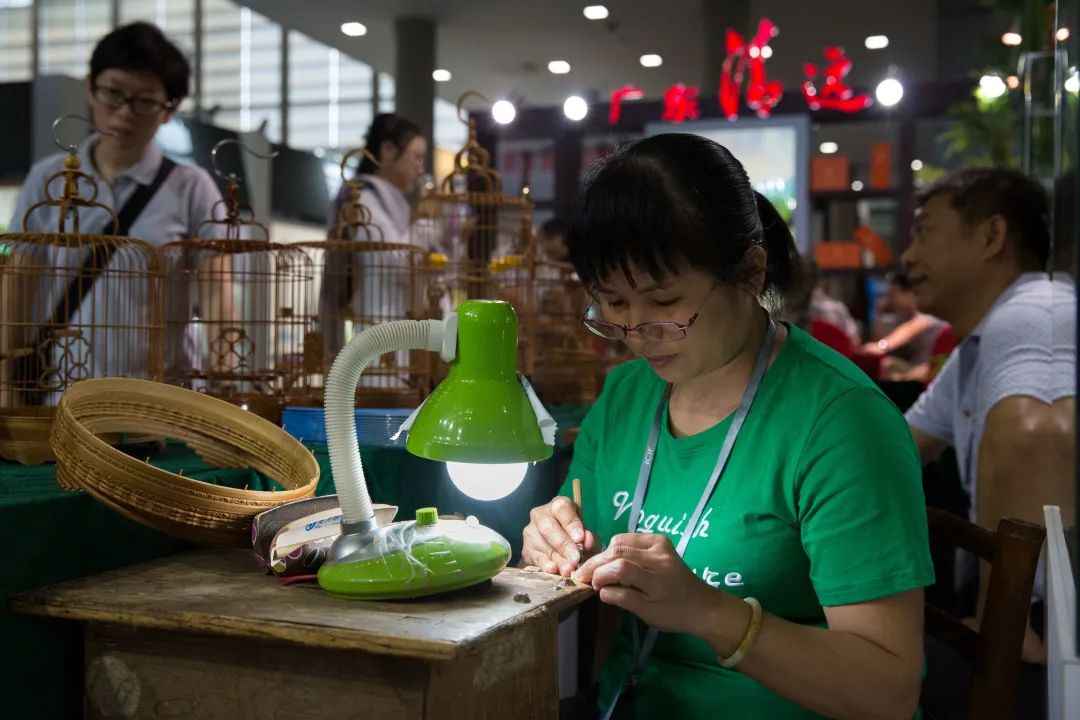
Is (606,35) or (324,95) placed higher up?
(606,35)

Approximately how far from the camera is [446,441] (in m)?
1.09

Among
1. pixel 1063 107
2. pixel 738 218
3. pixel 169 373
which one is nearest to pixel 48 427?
pixel 169 373

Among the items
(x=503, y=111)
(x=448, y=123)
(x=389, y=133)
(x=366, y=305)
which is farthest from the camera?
(x=448, y=123)

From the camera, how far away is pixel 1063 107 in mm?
1530

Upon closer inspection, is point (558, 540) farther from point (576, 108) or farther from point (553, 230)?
point (576, 108)

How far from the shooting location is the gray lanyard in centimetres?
140

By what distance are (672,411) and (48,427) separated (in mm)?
1010

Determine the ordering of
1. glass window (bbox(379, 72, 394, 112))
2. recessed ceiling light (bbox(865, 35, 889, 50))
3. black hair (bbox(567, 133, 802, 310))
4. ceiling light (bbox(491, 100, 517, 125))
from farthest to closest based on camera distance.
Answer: glass window (bbox(379, 72, 394, 112)), recessed ceiling light (bbox(865, 35, 889, 50)), ceiling light (bbox(491, 100, 517, 125)), black hair (bbox(567, 133, 802, 310))

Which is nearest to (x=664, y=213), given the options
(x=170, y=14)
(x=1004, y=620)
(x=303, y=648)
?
(x=303, y=648)

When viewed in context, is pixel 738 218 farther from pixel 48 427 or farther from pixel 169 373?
pixel 169 373

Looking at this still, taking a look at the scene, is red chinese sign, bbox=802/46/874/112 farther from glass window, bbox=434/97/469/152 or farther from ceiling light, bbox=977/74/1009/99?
glass window, bbox=434/97/469/152

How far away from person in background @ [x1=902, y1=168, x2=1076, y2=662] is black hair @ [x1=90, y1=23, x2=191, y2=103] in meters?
1.98

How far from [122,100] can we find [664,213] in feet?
5.76

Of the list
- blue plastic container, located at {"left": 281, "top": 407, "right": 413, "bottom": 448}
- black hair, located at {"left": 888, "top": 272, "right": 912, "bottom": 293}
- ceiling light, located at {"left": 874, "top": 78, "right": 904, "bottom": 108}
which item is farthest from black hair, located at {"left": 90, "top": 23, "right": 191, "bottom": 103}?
black hair, located at {"left": 888, "top": 272, "right": 912, "bottom": 293}
